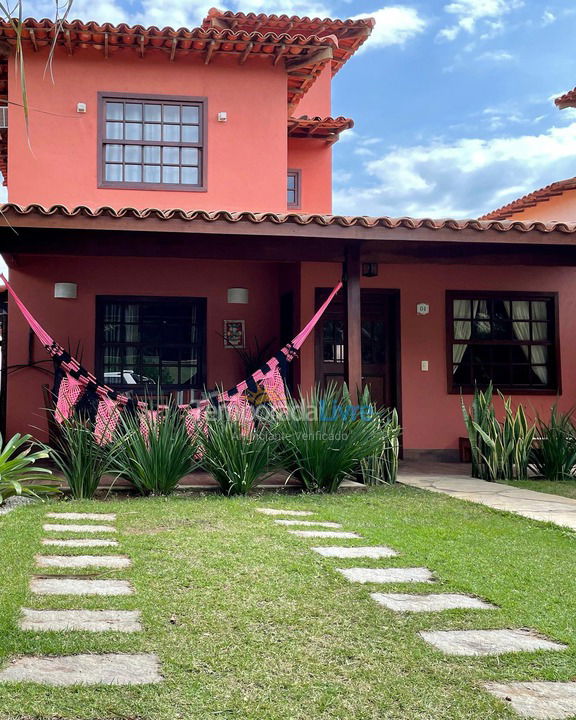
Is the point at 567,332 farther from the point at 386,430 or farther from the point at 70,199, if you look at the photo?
the point at 70,199

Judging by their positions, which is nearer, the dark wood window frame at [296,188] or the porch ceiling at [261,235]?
the porch ceiling at [261,235]

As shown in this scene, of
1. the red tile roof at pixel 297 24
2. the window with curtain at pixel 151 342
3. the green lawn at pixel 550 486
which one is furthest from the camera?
the red tile roof at pixel 297 24

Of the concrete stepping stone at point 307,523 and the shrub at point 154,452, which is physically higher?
the shrub at point 154,452

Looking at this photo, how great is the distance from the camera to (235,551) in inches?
178

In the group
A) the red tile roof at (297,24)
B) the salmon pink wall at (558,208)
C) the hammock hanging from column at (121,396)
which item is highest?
the red tile roof at (297,24)

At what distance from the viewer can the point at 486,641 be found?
308 cm

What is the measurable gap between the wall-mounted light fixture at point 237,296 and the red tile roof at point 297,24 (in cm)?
485

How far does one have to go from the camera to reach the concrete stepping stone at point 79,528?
5.06 metres

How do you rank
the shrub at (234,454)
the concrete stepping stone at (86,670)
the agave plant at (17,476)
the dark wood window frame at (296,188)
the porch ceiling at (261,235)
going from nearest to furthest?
the concrete stepping stone at (86,670), the agave plant at (17,476), the shrub at (234,454), the porch ceiling at (261,235), the dark wood window frame at (296,188)

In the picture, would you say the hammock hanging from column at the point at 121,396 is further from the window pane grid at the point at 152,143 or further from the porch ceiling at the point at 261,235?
the window pane grid at the point at 152,143

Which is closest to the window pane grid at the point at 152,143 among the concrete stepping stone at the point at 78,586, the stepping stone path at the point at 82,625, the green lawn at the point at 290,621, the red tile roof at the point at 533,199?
the green lawn at the point at 290,621

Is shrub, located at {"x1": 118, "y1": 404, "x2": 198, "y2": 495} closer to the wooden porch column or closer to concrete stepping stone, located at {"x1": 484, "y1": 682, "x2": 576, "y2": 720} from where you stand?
the wooden porch column

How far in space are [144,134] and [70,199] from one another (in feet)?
4.08

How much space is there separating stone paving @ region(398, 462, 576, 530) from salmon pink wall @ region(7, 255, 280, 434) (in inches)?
110
